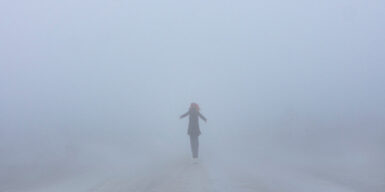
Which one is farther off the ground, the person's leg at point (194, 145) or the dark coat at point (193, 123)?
the dark coat at point (193, 123)

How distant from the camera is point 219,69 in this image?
103000 mm

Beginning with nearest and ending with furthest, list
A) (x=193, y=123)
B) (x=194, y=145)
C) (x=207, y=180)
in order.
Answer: (x=207, y=180) < (x=194, y=145) < (x=193, y=123)

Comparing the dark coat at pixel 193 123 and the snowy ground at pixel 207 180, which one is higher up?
the dark coat at pixel 193 123

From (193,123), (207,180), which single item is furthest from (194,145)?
(207,180)

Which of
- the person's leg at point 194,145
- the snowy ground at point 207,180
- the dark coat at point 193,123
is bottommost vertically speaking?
the snowy ground at point 207,180

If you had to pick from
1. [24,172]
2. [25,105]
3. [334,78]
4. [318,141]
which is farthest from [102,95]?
[24,172]

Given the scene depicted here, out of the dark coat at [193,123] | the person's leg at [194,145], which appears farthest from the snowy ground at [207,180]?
the dark coat at [193,123]

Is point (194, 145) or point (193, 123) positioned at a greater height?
point (193, 123)

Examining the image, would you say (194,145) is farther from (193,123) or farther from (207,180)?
(207,180)

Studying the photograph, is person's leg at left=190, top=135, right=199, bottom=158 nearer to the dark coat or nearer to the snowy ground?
the dark coat

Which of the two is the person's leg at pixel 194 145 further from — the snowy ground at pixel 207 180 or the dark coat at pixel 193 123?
the snowy ground at pixel 207 180

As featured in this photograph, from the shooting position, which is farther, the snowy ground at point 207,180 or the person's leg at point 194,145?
the person's leg at point 194,145

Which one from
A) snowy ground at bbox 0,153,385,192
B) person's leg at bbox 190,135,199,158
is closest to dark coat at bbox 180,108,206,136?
person's leg at bbox 190,135,199,158

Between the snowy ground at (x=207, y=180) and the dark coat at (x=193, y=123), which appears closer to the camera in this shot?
the snowy ground at (x=207, y=180)
